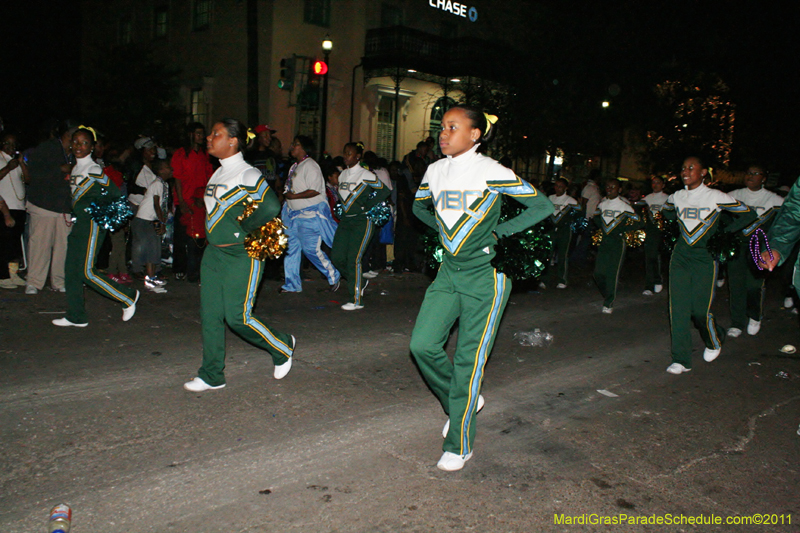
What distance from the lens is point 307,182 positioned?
901 centimetres

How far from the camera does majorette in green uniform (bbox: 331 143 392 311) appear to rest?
8203 mm

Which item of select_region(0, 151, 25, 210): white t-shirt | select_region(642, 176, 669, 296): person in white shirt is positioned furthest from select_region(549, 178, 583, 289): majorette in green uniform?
select_region(0, 151, 25, 210): white t-shirt

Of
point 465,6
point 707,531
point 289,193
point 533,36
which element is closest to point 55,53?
point 465,6

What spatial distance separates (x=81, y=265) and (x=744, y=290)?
776cm

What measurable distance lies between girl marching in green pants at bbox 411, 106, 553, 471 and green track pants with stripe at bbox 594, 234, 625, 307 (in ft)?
19.1

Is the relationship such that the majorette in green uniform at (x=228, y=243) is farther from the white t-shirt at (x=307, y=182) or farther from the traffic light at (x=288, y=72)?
the traffic light at (x=288, y=72)

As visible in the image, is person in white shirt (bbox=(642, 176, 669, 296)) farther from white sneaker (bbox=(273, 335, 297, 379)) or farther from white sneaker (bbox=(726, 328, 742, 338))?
white sneaker (bbox=(273, 335, 297, 379))

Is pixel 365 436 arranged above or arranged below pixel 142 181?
below

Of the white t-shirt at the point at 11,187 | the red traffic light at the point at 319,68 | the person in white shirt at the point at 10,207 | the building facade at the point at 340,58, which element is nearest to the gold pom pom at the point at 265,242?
the person in white shirt at the point at 10,207

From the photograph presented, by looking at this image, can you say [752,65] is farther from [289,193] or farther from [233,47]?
[289,193]

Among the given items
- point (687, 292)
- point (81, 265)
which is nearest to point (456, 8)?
point (687, 292)

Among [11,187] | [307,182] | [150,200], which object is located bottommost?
[150,200]

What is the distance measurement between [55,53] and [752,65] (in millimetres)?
29006

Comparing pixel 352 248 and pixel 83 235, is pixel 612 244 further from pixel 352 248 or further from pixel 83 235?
pixel 83 235
